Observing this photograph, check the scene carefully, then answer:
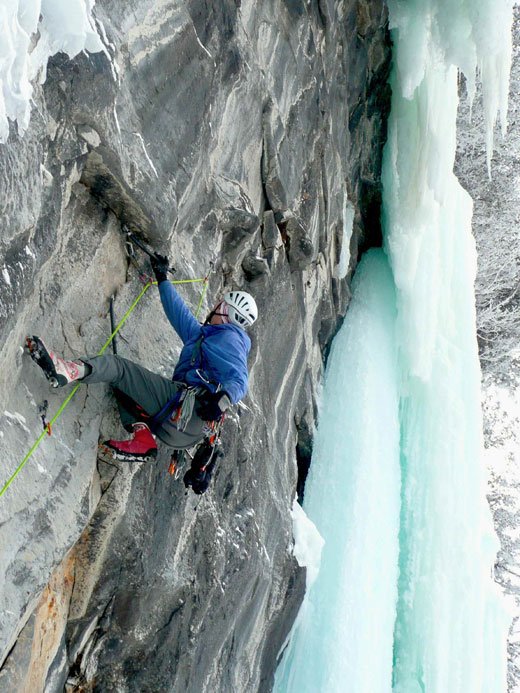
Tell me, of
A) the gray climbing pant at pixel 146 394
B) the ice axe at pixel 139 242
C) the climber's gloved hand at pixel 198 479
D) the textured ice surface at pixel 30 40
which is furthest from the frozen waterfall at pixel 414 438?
the textured ice surface at pixel 30 40

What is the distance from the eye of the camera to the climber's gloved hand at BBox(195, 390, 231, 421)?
3.41m

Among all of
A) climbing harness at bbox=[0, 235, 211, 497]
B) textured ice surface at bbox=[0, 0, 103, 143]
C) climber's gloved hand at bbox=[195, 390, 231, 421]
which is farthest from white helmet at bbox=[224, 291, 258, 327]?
textured ice surface at bbox=[0, 0, 103, 143]

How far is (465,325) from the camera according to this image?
859 centimetres

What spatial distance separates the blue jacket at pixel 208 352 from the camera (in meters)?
3.50

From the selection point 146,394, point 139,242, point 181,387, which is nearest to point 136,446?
point 146,394

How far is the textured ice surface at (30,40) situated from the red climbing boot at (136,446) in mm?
Answer: 1561

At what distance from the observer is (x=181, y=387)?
3502mm

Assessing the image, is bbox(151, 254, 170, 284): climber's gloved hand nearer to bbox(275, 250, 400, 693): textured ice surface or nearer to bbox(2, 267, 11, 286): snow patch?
bbox(2, 267, 11, 286): snow patch

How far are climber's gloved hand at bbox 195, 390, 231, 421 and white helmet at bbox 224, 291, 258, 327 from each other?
490mm

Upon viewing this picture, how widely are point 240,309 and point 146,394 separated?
726 mm

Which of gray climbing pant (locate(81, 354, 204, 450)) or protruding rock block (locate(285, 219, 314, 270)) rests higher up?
protruding rock block (locate(285, 219, 314, 270))

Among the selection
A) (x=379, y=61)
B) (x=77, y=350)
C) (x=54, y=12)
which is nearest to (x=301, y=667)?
(x=77, y=350)

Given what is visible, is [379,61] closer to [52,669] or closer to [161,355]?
[161,355]

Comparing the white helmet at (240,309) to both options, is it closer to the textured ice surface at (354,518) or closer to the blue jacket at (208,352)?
the blue jacket at (208,352)
